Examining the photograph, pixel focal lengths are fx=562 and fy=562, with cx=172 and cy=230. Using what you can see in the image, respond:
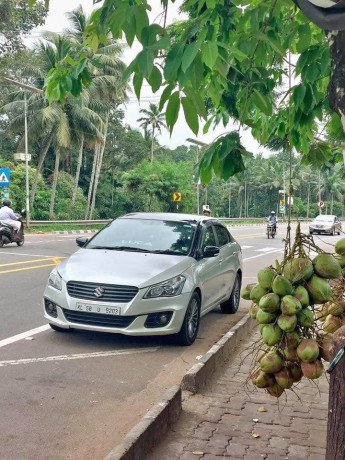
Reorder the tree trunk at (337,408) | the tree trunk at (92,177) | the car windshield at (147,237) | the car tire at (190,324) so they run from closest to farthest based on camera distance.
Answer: the tree trunk at (337,408) < the car tire at (190,324) < the car windshield at (147,237) < the tree trunk at (92,177)

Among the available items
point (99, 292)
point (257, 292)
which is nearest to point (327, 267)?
point (257, 292)

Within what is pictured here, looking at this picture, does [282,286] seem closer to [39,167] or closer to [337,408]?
[337,408]

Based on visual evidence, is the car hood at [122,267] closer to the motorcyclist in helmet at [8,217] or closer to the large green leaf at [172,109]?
the large green leaf at [172,109]

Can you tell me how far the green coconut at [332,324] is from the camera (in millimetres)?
2215

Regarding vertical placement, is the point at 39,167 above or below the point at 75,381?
above

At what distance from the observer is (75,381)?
5371mm

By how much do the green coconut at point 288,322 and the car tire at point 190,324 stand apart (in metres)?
4.69

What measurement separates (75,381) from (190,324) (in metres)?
1.90

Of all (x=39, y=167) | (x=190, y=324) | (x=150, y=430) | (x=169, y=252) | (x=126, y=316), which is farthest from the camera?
(x=39, y=167)

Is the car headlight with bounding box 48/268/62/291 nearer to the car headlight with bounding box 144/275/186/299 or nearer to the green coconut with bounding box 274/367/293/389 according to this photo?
the car headlight with bounding box 144/275/186/299

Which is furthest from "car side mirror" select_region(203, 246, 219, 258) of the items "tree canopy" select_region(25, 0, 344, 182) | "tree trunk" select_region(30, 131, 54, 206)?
"tree trunk" select_region(30, 131, 54, 206)

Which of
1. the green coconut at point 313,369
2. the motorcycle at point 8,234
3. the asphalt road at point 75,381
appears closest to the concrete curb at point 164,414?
the asphalt road at point 75,381

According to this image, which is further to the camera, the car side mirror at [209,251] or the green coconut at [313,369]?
the car side mirror at [209,251]

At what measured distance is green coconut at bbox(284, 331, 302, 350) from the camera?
6.68 feet
